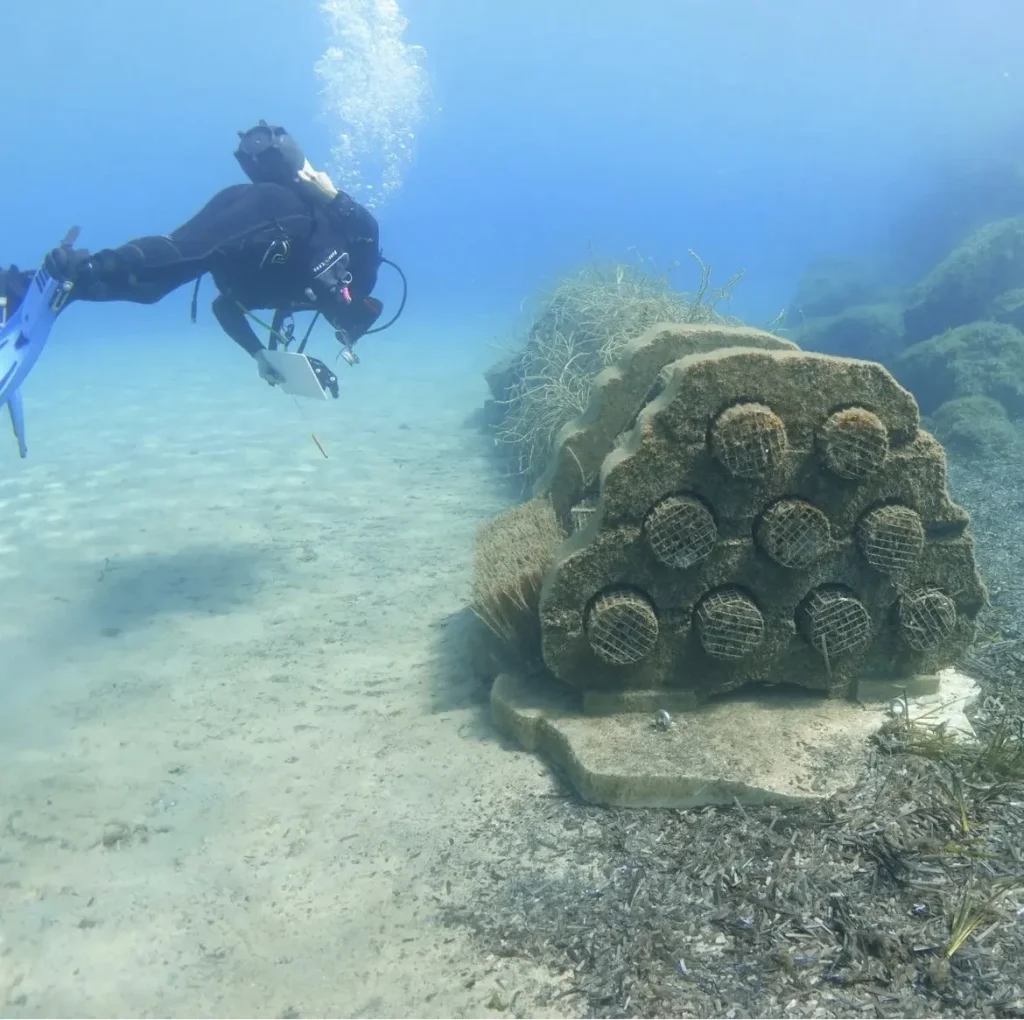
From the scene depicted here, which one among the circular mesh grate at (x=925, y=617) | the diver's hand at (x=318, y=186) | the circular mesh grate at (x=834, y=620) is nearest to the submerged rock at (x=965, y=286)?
the diver's hand at (x=318, y=186)

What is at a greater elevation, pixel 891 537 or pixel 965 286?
pixel 965 286

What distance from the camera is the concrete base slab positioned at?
12.1 feet

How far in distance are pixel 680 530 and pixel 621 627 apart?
0.61 metres

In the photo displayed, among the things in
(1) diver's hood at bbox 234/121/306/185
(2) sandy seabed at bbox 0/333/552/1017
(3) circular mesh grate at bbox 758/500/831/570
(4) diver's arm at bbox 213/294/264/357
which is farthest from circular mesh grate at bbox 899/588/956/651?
(1) diver's hood at bbox 234/121/306/185

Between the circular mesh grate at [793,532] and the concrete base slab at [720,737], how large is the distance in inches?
35.5

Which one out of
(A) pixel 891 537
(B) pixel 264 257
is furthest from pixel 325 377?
(A) pixel 891 537

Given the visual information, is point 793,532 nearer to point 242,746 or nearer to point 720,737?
point 720,737

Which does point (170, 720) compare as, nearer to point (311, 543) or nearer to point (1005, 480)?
point (311, 543)

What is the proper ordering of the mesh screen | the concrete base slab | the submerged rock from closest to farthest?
the concrete base slab < the mesh screen < the submerged rock

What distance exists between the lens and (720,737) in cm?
404

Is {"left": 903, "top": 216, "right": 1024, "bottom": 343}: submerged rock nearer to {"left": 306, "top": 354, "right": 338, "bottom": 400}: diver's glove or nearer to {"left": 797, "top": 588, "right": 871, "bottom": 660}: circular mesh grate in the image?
{"left": 306, "top": 354, "right": 338, "bottom": 400}: diver's glove

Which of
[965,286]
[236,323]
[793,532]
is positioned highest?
[965,286]

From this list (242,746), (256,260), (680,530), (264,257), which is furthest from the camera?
(256,260)

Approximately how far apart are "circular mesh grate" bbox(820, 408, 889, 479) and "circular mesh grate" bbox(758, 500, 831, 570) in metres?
0.27
